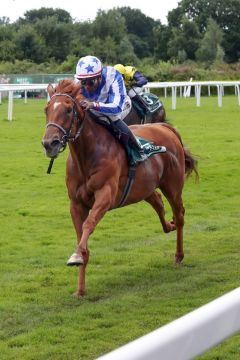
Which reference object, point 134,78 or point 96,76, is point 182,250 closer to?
point 96,76

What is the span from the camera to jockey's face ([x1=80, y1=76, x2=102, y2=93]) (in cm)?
649

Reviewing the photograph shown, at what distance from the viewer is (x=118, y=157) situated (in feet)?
21.3

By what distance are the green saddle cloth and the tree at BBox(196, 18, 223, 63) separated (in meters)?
61.7

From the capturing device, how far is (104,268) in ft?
23.4

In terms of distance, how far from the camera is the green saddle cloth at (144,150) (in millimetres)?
6691

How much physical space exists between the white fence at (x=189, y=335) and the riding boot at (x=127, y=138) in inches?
184

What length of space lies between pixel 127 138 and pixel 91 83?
1.72 ft

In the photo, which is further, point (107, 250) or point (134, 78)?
point (134, 78)

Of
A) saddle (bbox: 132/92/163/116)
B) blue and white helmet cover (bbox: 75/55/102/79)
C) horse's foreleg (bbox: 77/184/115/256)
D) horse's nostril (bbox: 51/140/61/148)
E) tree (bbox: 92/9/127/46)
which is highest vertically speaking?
blue and white helmet cover (bbox: 75/55/102/79)

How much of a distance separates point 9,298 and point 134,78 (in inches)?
176

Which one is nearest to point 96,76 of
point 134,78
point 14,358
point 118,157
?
point 118,157

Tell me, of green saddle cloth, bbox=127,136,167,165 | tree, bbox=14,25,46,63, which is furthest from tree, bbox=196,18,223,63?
green saddle cloth, bbox=127,136,167,165

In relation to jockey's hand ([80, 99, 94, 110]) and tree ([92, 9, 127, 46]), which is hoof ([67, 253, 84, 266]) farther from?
tree ([92, 9, 127, 46])

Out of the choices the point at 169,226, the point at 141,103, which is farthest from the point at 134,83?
the point at 169,226
